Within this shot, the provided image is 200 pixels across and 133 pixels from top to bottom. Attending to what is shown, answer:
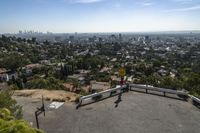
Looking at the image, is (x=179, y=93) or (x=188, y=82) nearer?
(x=179, y=93)

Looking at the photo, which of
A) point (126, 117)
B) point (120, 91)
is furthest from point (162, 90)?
point (126, 117)

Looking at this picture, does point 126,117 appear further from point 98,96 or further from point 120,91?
point 120,91

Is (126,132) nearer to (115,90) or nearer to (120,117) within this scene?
(120,117)

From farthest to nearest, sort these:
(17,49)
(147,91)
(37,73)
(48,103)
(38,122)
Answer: (17,49)
(37,73)
(147,91)
(48,103)
(38,122)

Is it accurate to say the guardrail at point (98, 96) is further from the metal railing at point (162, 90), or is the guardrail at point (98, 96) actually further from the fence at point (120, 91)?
the metal railing at point (162, 90)

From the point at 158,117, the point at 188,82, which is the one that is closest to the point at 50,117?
the point at 158,117

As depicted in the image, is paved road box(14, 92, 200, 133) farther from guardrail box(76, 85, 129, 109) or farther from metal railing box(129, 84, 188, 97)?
metal railing box(129, 84, 188, 97)

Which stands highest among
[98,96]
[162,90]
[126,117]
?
[162,90]

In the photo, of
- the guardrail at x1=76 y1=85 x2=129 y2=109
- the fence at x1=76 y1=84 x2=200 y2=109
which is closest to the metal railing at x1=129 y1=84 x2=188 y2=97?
the fence at x1=76 y1=84 x2=200 y2=109

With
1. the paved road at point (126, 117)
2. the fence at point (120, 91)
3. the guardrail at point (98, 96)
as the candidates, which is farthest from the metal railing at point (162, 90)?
the paved road at point (126, 117)
